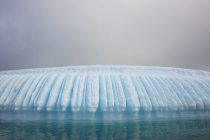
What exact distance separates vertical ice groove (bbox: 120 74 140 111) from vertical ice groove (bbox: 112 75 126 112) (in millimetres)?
252

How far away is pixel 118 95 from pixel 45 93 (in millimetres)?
4765

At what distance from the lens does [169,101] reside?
56.8 ft

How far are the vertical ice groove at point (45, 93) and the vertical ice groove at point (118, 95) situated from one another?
4314 millimetres

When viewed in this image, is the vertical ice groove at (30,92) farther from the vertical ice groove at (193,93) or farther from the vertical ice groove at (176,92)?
the vertical ice groove at (193,93)

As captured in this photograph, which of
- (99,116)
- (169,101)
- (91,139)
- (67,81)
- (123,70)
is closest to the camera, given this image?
(91,139)

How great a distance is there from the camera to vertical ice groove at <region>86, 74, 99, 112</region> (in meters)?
16.1

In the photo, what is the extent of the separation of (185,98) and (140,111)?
12.2ft

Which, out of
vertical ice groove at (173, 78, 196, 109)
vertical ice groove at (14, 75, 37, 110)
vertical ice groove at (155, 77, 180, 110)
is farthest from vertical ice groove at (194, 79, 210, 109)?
vertical ice groove at (14, 75, 37, 110)

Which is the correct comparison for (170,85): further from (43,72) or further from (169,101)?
(43,72)

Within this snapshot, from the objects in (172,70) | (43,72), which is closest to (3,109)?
(43,72)

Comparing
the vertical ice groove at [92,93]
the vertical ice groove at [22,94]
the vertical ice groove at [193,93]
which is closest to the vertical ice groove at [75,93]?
the vertical ice groove at [92,93]

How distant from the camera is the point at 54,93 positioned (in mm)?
17656

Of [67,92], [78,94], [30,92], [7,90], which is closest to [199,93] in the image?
[78,94]

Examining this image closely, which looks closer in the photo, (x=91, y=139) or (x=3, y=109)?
(x=91, y=139)
